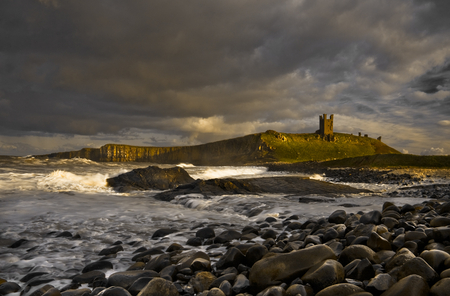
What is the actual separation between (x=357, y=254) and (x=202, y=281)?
176cm

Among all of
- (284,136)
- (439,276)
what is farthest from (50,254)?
(284,136)

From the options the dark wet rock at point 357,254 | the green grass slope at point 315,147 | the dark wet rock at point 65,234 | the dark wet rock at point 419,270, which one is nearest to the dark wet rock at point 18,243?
the dark wet rock at point 65,234

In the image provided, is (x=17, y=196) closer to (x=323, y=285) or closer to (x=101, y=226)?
(x=101, y=226)

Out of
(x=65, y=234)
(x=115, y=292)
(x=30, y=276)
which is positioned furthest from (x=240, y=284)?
(x=65, y=234)

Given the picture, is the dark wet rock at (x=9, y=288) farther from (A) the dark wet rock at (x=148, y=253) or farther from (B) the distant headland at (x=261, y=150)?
(B) the distant headland at (x=261, y=150)

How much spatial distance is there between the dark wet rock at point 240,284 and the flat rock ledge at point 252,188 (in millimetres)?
8260

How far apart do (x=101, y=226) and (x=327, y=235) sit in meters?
5.24

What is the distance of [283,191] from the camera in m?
13.2

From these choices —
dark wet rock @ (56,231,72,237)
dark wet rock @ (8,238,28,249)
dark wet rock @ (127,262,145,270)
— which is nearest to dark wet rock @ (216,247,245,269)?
dark wet rock @ (127,262,145,270)

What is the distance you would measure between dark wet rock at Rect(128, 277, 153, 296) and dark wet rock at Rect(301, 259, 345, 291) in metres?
1.67

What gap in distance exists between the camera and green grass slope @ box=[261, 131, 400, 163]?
112 m

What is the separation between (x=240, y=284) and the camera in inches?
105

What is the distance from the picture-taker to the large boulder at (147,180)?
13805mm

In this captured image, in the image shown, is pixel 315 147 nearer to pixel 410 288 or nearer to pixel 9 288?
pixel 410 288
